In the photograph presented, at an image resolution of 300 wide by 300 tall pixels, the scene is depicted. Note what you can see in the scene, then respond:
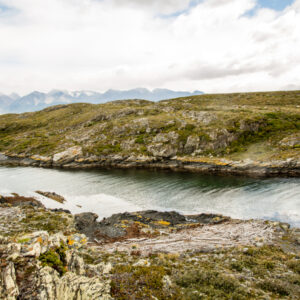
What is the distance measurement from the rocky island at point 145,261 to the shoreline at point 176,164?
124ft

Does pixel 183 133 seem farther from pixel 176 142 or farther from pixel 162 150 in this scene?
pixel 162 150

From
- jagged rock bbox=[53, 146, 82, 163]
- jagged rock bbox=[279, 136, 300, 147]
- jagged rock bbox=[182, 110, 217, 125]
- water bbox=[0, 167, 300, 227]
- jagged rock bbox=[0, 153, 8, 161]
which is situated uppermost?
jagged rock bbox=[182, 110, 217, 125]

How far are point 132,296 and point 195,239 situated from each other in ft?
49.6

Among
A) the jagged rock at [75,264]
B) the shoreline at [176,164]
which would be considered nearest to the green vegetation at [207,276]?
the jagged rock at [75,264]

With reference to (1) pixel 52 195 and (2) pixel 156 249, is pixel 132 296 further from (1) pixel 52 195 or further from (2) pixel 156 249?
(1) pixel 52 195

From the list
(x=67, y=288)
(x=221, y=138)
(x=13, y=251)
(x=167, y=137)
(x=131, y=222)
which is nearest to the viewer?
(x=67, y=288)

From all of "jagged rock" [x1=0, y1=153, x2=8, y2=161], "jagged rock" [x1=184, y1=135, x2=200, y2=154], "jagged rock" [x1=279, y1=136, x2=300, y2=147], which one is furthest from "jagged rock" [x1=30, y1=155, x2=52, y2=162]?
"jagged rock" [x1=279, y1=136, x2=300, y2=147]

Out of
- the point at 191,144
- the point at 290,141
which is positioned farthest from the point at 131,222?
the point at 290,141

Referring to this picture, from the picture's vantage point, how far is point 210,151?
8006 centimetres

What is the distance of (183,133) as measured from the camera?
91.4 m

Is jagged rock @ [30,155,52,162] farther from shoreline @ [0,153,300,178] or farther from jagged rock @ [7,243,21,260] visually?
jagged rock @ [7,243,21,260]

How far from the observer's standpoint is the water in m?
38.7

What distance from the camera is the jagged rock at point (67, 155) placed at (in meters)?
91.1

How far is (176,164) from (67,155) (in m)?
A: 52.7
